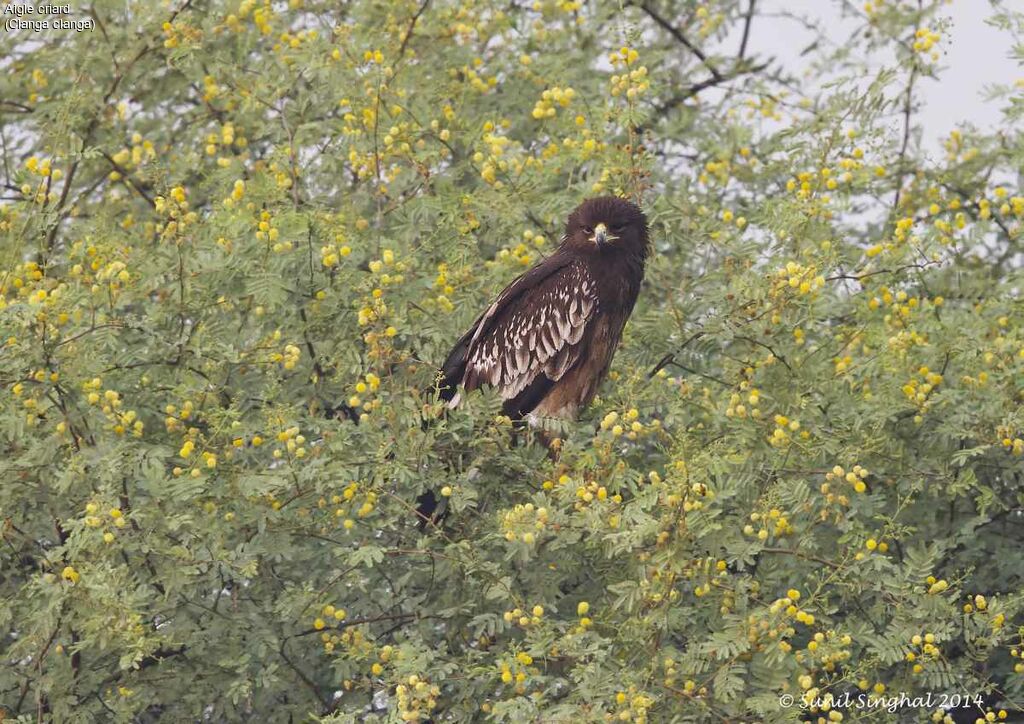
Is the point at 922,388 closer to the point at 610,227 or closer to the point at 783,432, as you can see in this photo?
the point at 783,432

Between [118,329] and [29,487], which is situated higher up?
[118,329]

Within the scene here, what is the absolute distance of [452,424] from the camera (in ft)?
23.4

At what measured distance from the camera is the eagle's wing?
29.5ft

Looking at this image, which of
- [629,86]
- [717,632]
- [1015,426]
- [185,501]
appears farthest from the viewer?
[629,86]

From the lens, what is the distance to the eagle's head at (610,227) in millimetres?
9086

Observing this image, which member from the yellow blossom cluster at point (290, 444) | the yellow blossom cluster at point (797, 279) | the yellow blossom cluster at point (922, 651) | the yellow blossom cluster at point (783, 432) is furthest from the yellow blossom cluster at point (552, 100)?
the yellow blossom cluster at point (922, 651)

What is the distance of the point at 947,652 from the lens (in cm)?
806

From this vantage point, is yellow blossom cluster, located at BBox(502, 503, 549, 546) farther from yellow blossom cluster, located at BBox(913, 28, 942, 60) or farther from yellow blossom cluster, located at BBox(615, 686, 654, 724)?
yellow blossom cluster, located at BBox(913, 28, 942, 60)

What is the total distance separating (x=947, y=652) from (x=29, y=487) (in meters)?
4.20

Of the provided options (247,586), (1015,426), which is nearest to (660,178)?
(1015,426)

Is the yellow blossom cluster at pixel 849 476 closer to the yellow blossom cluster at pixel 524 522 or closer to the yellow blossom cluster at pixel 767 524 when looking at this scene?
the yellow blossom cluster at pixel 767 524

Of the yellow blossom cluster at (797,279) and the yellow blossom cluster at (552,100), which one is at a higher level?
the yellow blossom cluster at (552,100)

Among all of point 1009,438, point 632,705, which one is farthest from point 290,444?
point 1009,438

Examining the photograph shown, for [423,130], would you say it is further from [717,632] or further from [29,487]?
[717,632]
